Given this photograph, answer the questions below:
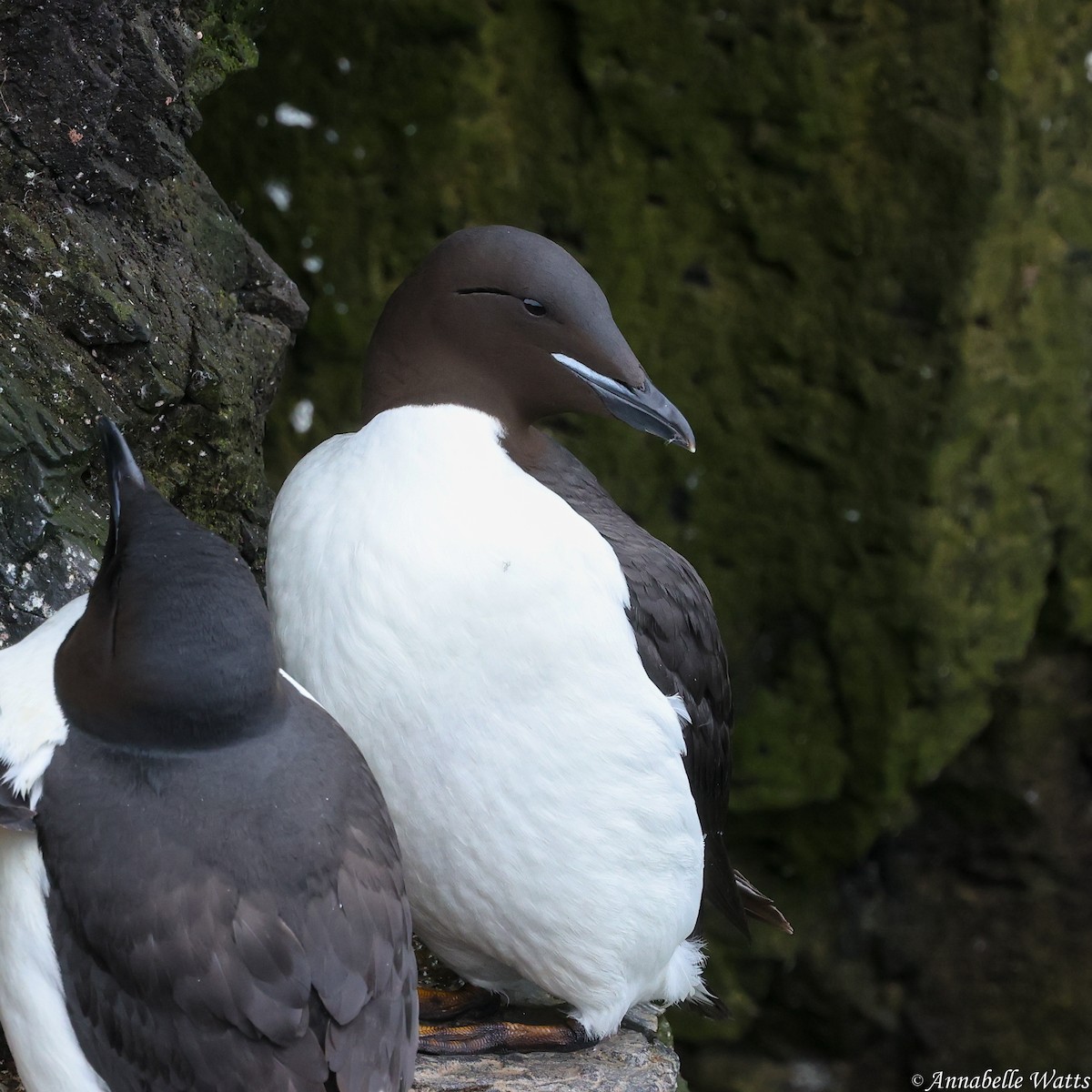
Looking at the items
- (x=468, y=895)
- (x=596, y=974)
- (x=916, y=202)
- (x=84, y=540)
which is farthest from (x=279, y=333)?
(x=916, y=202)

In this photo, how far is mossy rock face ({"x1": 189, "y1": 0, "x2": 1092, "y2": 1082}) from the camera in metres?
4.64

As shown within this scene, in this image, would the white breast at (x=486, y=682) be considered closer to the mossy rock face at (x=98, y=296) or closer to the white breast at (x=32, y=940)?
the mossy rock face at (x=98, y=296)

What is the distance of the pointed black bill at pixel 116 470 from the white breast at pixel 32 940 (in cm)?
28

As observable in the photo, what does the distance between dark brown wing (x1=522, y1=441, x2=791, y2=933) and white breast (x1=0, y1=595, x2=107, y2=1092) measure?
107cm

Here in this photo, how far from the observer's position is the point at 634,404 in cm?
279

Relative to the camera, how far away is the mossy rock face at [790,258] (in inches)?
183

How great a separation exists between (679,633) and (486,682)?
17.5 inches

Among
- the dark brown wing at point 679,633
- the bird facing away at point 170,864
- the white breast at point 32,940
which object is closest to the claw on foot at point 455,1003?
the dark brown wing at point 679,633

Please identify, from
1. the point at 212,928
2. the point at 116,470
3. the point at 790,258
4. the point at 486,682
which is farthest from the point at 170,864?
the point at 790,258

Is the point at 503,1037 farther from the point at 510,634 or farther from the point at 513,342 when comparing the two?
the point at 513,342

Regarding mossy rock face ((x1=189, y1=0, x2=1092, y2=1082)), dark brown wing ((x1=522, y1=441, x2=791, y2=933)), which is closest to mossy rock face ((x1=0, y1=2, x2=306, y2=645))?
dark brown wing ((x1=522, y1=441, x2=791, y2=933))

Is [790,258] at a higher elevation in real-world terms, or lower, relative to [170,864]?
higher

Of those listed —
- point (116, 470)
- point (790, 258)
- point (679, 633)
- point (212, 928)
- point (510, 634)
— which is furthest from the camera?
point (790, 258)

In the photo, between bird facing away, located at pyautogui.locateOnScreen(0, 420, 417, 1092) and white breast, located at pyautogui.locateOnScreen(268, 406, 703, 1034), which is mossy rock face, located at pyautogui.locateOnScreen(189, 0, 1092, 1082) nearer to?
white breast, located at pyautogui.locateOnScreen(268, 406, 703, 1034)
